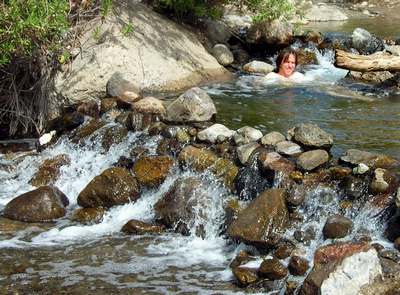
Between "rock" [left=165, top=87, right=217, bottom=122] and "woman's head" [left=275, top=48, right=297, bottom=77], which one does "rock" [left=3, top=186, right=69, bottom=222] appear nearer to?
"rock" [left=165, top=87, right=217, bottom=122]

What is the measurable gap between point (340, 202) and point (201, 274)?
1857 millimetres

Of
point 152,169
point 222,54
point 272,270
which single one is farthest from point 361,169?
point 222,54

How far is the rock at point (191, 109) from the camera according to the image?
9594 millimetres

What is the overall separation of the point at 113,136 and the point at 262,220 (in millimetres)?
3595

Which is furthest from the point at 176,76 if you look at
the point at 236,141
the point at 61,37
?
the point at 236,141

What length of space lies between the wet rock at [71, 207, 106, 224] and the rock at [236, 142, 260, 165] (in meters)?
2.00

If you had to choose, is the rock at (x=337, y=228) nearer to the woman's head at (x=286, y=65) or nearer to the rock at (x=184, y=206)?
the rock at (x=184, y=206)

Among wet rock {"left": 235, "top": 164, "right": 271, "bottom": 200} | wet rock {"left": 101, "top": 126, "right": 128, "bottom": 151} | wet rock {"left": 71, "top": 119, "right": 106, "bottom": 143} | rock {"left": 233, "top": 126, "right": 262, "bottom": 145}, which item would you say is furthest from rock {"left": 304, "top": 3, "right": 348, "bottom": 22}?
wet rock {"left": 235, "top": 164, "right": 271, "bottom": 200}

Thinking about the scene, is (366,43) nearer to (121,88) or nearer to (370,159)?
(121,88)

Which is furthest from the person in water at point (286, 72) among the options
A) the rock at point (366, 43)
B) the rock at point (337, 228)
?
the rock at point (337, 228)

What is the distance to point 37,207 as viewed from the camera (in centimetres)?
853

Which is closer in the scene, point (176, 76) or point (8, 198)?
point (8, 198)

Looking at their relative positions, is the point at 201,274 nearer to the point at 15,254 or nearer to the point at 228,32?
the point at 15,254

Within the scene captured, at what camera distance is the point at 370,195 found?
7254 mm
